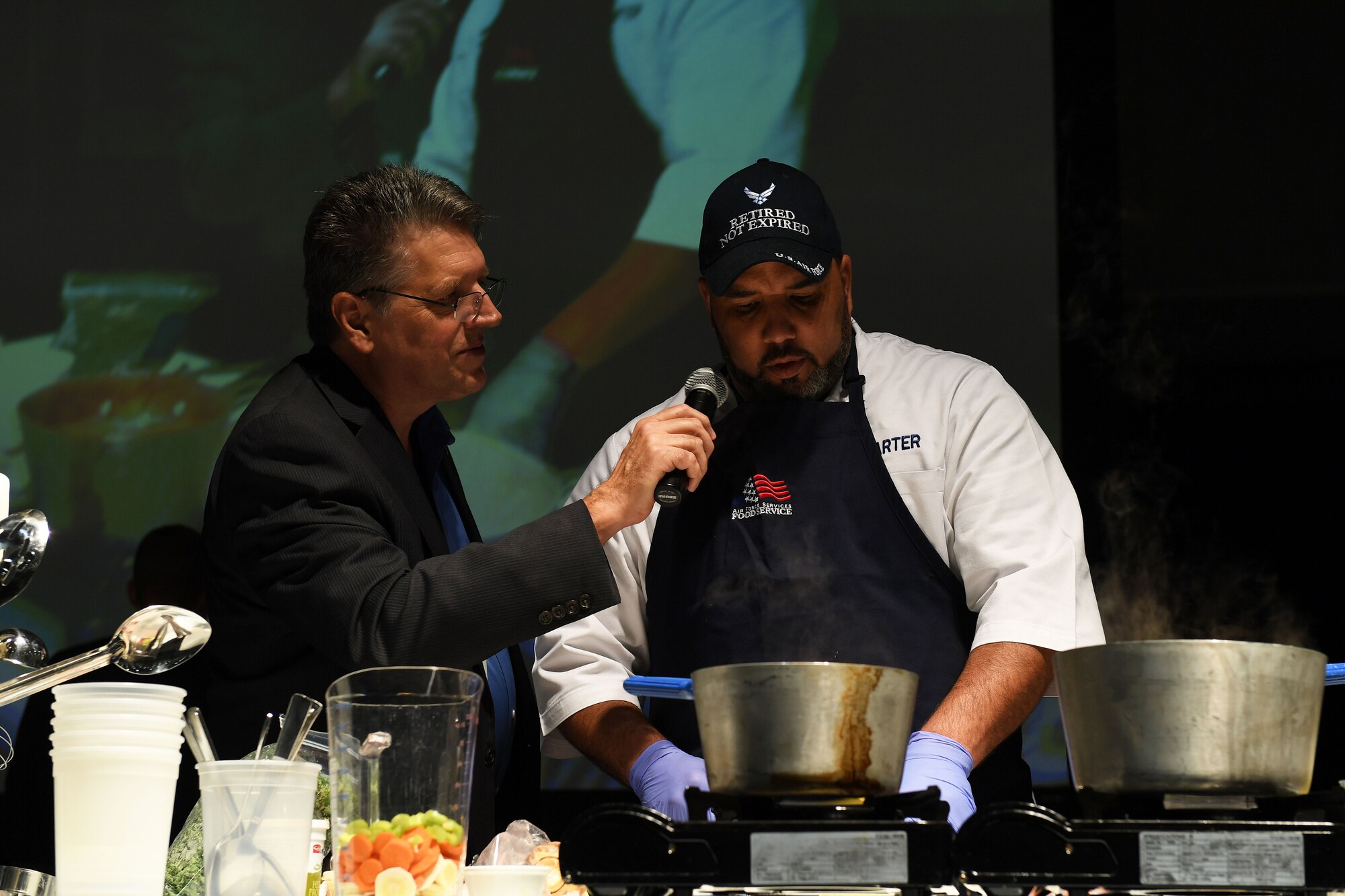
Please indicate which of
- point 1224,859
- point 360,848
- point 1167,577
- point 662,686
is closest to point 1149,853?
point 1224,859

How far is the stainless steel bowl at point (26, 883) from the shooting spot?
144cm

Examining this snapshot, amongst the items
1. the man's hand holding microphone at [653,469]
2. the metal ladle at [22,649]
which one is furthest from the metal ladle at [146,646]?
the man's hand holding microphone at [653,469]

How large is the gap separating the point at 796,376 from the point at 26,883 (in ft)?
4.11

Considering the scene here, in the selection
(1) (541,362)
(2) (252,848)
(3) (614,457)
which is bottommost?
(2) (252,848)

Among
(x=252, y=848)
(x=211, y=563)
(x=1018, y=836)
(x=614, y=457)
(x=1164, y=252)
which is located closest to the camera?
(x=1018, y=836)

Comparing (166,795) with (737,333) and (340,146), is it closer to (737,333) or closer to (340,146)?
(737,333)

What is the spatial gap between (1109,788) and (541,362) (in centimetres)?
244

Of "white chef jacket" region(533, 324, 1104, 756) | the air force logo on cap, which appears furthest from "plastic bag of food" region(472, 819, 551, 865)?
the air force logo on cap

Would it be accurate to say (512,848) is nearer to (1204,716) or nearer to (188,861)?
(188,861)

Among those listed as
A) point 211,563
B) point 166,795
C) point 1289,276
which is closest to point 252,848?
point 166,795

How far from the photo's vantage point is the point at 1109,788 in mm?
1185

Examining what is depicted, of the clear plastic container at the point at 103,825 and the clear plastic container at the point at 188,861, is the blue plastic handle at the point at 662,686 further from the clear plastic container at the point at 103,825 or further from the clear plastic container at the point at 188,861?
the clear plastic container at the point at 103,825

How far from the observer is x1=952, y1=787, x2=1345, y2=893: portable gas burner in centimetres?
112

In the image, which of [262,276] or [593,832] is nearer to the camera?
[593,832]
